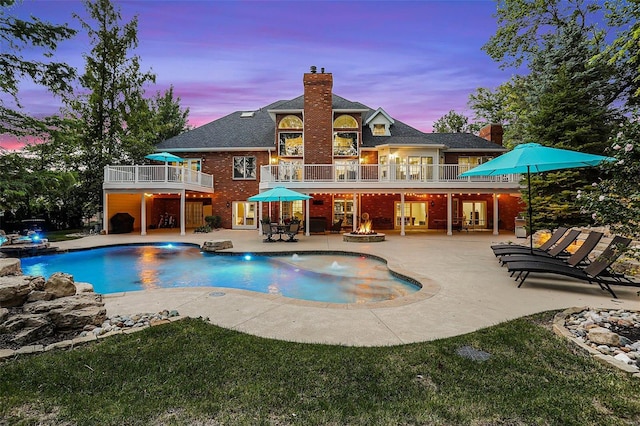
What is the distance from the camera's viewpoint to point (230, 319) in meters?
4.59

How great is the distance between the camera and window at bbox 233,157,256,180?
2091cm

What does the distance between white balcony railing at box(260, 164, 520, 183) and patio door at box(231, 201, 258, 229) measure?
4416mm

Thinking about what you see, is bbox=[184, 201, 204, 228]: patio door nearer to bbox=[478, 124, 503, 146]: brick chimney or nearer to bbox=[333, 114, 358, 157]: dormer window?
bbox=[333, 114, 358, 157]: dormer window

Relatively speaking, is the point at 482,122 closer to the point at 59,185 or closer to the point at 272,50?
the point at 272,50

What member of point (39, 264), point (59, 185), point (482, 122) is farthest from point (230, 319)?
point (482, 122)

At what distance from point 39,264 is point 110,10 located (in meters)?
19.0

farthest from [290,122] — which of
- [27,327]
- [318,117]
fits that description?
[27,327]

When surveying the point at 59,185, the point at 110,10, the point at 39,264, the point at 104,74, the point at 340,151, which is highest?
the point at 110,10

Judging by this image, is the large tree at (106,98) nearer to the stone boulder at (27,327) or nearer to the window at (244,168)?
the window at (244,168)

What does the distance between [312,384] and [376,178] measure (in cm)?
1505

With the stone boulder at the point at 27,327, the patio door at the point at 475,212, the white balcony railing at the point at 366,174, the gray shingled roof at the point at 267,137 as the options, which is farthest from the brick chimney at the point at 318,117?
the stone boulder at the point at 27,327

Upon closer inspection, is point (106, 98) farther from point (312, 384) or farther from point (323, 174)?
point (312, 384)

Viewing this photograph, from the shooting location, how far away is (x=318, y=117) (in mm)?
19406

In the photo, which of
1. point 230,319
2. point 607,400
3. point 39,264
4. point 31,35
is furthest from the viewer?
point 39,264
